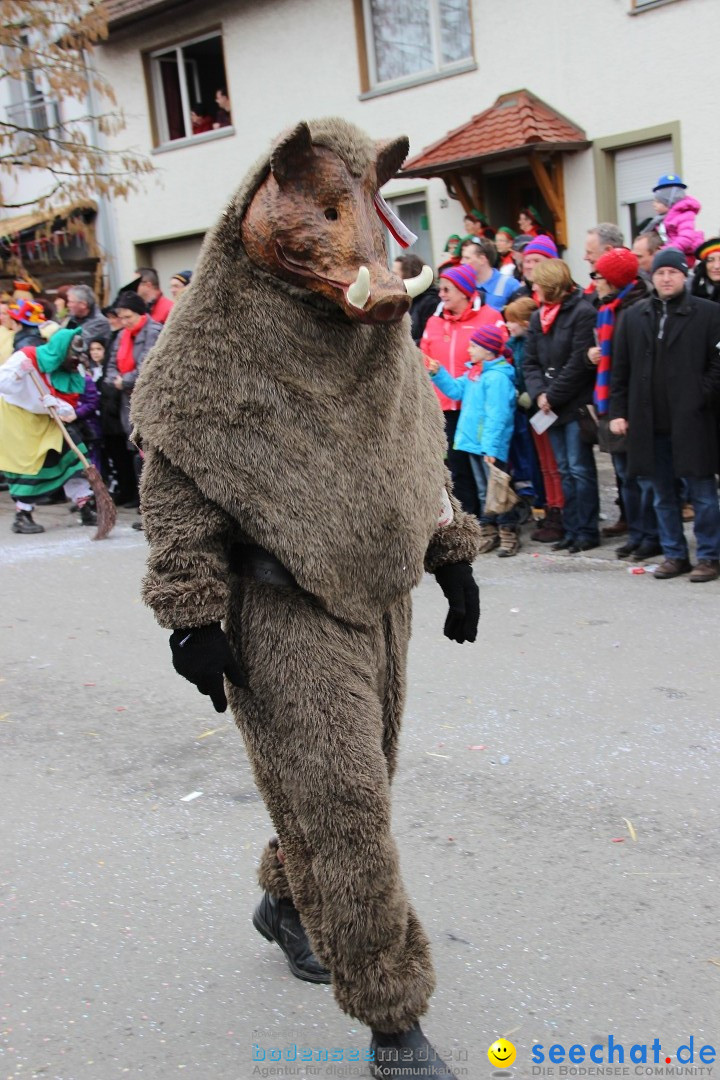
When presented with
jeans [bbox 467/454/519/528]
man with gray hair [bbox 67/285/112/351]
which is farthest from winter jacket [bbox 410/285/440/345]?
man with gray hair [bbox 67/285/112/351]

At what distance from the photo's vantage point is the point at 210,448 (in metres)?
2.55

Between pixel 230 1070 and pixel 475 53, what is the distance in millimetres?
13351

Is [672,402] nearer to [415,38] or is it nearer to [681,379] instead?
[681,379]

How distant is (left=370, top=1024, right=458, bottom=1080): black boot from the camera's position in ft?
8.65

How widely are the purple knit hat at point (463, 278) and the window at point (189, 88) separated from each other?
1056cm

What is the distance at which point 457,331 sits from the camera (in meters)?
8.55

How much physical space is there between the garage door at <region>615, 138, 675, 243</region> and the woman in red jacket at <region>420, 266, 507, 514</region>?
16.2 feet

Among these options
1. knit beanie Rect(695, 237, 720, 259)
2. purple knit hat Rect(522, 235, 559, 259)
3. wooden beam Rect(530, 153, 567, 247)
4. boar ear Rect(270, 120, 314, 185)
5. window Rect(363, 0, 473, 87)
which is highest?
window Rect(363, 0, 473, 87)

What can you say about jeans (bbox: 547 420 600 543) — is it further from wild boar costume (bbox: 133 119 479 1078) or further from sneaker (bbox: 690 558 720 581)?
wild boar costume (bbox: 133 119 479 1078)

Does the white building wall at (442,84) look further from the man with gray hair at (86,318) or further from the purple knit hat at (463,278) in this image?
the purple knit hat at (463,278)

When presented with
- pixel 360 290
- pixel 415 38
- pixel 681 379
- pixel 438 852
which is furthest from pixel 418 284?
pixel 415 38

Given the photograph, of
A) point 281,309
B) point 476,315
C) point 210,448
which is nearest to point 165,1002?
point 210,448

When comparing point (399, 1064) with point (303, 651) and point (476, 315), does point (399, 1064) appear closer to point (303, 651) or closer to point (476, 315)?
point (303, 651)

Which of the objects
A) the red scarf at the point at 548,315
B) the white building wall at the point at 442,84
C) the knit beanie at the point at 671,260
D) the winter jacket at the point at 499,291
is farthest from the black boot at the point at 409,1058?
the white building wall at the point at 442,84
